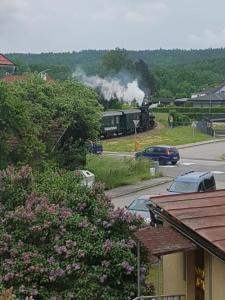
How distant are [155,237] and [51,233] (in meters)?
3.81

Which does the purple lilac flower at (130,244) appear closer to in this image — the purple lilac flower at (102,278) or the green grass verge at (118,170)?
the purple lilac flower at (102,278)

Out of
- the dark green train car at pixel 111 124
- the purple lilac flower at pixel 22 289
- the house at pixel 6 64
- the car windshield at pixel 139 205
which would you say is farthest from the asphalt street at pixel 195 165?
the house at pixel 6 64

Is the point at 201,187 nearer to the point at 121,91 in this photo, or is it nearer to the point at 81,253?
the point at 81,253

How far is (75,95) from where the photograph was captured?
32062mm

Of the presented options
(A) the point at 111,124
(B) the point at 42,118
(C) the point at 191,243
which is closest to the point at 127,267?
(C) the point at 191,243

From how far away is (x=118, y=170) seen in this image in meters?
35.7

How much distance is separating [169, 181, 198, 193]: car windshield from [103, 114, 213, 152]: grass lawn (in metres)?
29.6

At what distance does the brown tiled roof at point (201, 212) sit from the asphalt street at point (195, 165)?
16847 mm

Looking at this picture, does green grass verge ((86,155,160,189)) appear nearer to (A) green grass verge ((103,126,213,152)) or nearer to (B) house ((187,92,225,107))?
(A) green grass verge ((103,126,213,152))

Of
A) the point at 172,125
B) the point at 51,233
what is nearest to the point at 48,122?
the point at 51,233

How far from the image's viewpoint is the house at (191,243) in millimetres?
9359

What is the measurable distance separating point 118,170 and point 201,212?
25.2m

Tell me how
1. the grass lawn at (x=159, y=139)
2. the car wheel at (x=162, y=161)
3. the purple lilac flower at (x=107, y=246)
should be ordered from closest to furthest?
the purple lilac flower at (x=107, y=246) < the car wheel at (x=162, y=161) < the grass lawn at (x=159, y=139)

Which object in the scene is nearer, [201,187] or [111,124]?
[201,187]
